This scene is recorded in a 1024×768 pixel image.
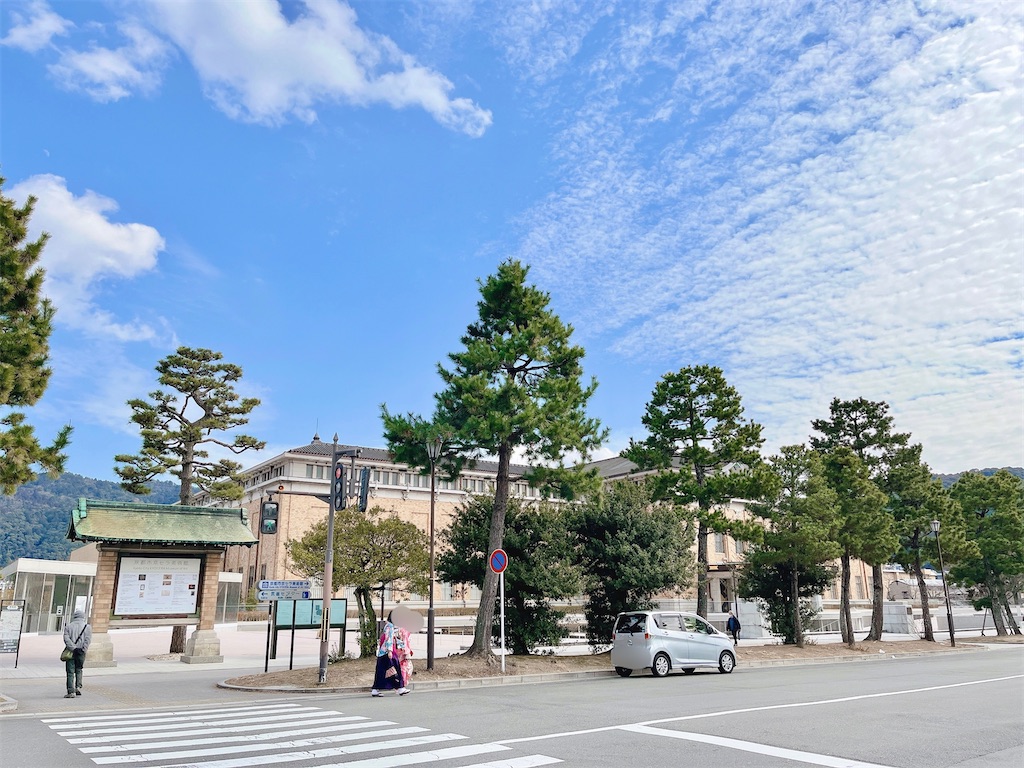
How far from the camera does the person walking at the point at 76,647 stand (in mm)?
14617

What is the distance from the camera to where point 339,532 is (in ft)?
72.7

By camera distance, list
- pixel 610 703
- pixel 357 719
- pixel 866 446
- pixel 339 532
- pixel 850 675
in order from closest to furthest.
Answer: pixel 357 719
pixel 610 703
pixel 850 675
pixel 339 532
pixel 866 446

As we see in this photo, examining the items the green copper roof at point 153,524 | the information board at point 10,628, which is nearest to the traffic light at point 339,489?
the green copper roof at point 153,524

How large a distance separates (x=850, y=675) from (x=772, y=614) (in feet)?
44.0

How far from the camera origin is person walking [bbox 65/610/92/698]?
14.6 meters

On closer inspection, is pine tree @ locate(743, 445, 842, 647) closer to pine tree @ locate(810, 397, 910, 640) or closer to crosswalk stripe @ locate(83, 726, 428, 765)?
pine tree @ locate(810, 397, 910, 640)

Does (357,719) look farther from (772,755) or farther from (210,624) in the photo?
(210,624)

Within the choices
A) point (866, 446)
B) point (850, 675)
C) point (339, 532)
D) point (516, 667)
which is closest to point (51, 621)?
point (339, 532)

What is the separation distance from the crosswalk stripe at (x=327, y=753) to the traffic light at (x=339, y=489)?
868 centimetres

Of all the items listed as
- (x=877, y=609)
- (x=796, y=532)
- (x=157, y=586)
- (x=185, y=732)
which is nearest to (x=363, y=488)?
(x=185, y=732)

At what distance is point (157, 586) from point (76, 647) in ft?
29.8

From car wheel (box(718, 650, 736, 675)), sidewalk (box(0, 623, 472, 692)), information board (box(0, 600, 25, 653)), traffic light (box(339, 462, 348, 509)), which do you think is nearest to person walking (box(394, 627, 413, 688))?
traffic light (box(339, 462, 348, 509))

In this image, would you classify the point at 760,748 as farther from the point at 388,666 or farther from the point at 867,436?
the point at 867,436

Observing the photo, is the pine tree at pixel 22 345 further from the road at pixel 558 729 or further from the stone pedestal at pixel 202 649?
the stone pedestal at pixel 202 649
